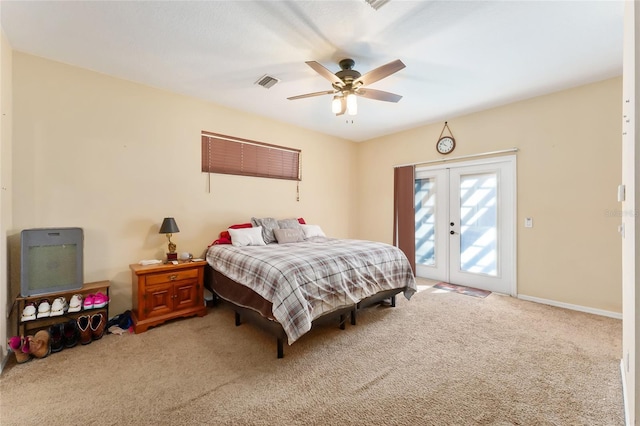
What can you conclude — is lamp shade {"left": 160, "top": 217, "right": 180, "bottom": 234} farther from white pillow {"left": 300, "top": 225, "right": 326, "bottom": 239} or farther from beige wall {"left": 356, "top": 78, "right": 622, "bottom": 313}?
beige wall {"left": 356, "top": 78, "right": 622, "bottom": 313}

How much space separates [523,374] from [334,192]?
159 inches

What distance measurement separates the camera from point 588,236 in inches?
126

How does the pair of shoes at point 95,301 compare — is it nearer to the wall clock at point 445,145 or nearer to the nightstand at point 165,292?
the nightstand at point 165,292

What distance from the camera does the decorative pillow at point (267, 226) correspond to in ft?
12.7

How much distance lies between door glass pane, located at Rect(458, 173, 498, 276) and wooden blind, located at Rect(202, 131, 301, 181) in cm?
289

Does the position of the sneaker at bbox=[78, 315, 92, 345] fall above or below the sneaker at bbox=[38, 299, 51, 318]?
below

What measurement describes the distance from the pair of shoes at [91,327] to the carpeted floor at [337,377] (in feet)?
0.25

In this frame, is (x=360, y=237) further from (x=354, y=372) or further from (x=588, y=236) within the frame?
(x=354, y=372)

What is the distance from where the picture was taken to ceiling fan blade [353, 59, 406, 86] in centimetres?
219

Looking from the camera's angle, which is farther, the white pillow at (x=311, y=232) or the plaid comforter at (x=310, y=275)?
the white pillow at (x=311, y=232)

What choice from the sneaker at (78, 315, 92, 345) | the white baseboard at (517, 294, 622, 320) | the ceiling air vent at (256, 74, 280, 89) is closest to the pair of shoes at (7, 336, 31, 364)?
the sneaker at (78, 315, 92, 345)

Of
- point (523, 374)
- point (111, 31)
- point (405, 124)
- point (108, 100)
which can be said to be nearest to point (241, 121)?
point (108, 100)

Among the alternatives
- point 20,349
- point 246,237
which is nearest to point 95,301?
point 20,349

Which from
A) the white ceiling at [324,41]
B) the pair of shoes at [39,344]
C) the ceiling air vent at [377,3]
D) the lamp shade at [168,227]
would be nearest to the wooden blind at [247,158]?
the white ceiling at [324,41]
